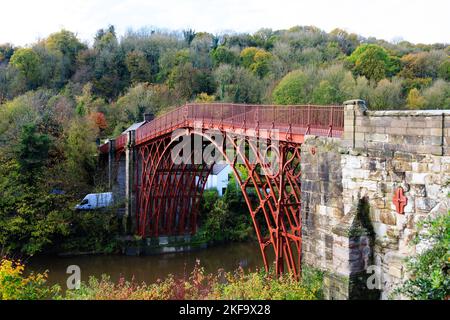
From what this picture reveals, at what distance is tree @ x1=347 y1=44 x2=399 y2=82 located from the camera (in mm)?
47656

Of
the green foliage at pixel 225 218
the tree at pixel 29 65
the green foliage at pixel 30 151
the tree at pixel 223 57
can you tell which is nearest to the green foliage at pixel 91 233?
the green foliage at pixel 30 151

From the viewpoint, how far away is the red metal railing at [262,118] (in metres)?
12.1

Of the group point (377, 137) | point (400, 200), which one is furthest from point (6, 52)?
point (400, 200)

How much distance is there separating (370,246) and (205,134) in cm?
1134

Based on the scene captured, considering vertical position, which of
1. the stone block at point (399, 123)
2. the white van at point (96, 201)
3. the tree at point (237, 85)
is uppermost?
the tree at point (237, 85)

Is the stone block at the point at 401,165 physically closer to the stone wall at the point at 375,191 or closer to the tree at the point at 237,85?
the stone wall at the point at 375,191

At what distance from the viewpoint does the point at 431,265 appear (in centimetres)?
759

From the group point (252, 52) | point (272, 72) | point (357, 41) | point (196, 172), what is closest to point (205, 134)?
point (196, 172)

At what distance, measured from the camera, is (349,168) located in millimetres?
10008

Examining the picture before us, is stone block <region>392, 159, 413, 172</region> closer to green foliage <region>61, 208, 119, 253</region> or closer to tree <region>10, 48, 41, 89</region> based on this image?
green foliage <region>61, 208, 119, 253</region>

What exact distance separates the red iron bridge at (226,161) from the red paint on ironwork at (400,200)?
2910mm

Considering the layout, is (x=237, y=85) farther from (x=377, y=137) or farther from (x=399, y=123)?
(x=399, y=123)
